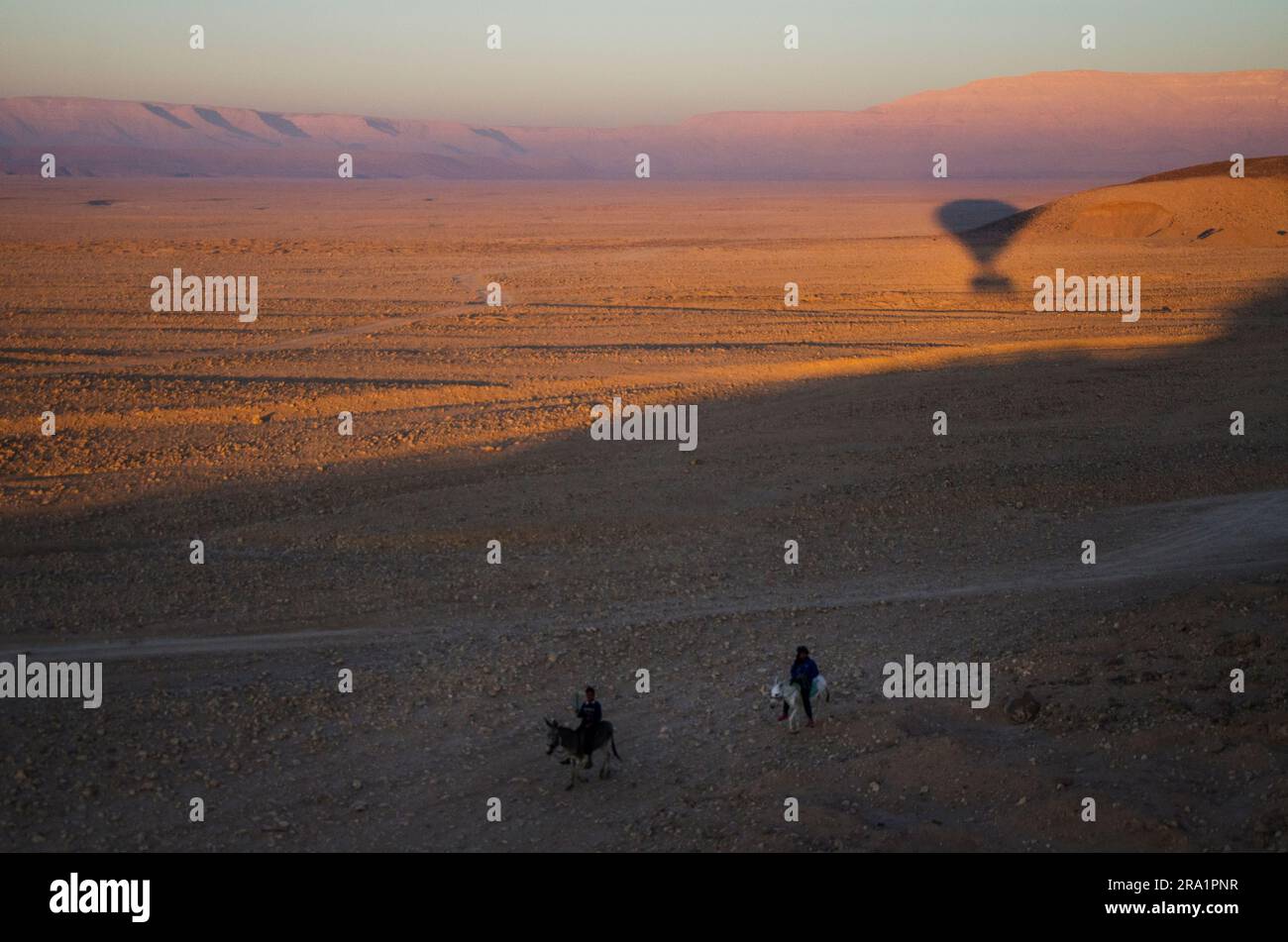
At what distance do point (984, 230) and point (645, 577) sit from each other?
53934 millimetres

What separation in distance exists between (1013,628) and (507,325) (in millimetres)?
25471

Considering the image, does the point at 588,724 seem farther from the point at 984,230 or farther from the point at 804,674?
the point at 984,230

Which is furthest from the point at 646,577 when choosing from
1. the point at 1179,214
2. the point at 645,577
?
the point at 1179,214

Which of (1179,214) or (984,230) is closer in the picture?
(1179,214)

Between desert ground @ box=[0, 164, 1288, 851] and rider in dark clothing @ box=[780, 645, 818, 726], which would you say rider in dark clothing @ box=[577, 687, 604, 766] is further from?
rider in dark clothing @ box=[780, 645, 818, 726]

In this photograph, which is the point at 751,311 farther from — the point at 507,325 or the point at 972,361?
the point at 972,361

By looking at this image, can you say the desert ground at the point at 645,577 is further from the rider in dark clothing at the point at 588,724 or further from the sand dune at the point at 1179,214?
the sand dune at the point at 1179,214

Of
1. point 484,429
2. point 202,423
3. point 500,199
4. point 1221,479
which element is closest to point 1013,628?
point 1221,479

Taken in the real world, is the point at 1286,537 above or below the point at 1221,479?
below

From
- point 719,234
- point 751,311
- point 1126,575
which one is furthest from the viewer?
point 719,234

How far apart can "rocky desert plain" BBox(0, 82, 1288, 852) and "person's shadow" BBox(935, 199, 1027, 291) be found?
1190 centimetres

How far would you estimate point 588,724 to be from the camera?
30.1ft

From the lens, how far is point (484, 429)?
866 inches

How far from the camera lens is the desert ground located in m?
8.66
